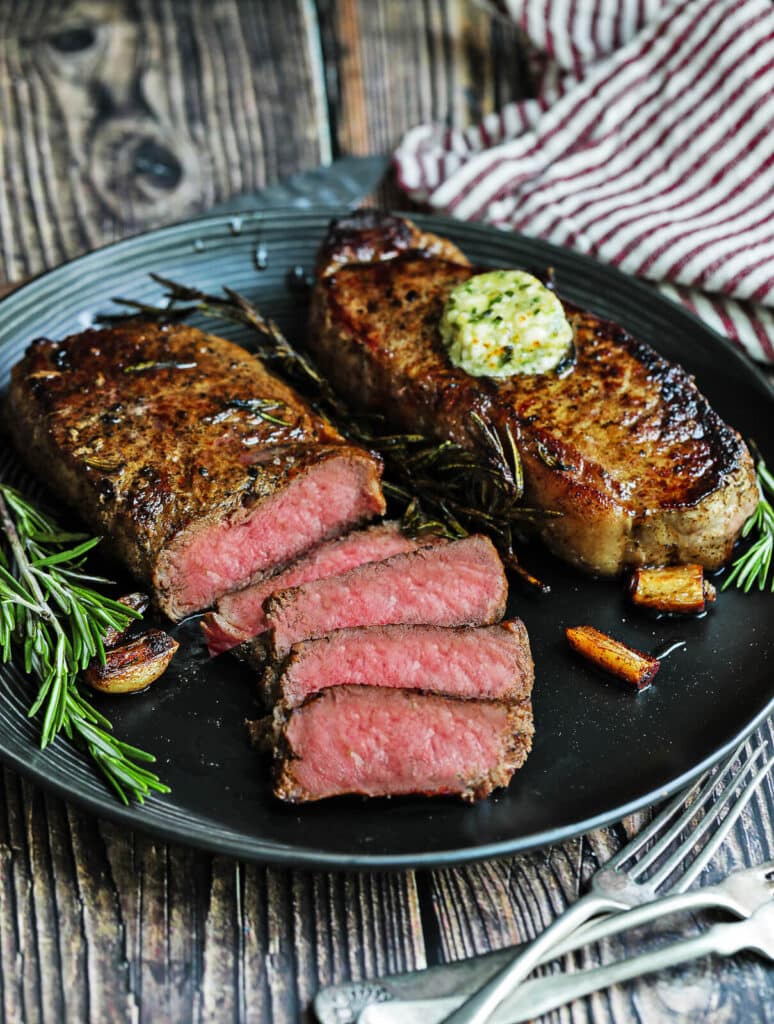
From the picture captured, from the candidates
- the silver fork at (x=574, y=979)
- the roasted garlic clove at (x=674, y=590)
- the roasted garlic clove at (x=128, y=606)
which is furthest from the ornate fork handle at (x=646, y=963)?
the roasted garlic clove at (x=128, y=606)

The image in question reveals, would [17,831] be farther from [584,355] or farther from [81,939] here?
[584,355]

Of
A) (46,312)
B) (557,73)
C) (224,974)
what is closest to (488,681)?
(224,974)

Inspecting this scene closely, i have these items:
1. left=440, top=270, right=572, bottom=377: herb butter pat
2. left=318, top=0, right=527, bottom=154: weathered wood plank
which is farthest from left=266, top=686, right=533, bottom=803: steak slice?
left=318, top=0, right=527, bottom=154: weathered wood plank

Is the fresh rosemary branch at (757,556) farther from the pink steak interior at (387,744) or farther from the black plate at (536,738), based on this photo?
the pink steak interior at (387,744)

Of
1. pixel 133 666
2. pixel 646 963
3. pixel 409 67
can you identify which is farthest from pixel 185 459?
pixel 409 67

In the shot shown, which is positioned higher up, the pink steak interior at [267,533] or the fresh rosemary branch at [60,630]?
the pink steak interior at [267,533]

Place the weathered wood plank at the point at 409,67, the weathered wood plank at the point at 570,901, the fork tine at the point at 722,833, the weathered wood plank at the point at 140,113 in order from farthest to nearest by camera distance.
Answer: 1. the weathered wood plank at the point at 409,67
2. the weathered wood plank at the point at 140,113
3. the fork tine at the point at 722,833
4. the weathered wood plank at the point at 570,901
